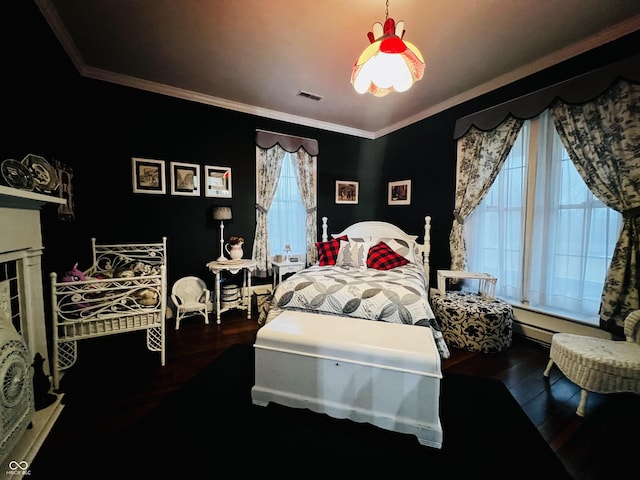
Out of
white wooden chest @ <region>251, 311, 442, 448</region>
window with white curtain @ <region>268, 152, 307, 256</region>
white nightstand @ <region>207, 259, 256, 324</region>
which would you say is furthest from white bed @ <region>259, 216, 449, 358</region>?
window with white curtain @ <region>268, 152, 307, 256</region>

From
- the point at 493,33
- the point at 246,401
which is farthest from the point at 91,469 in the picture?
the point at 493,33

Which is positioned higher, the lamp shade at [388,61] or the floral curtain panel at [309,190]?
the lamp shade at [388,61]

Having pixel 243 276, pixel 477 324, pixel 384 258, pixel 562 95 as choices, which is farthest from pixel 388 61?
pixel 243 276

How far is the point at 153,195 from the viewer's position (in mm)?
3291

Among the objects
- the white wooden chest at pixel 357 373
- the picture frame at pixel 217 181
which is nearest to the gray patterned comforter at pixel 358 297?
the white wooden chest at pixel 357 373

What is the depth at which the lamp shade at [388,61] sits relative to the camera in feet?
5.34

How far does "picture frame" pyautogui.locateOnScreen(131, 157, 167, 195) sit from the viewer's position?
10.4 feet

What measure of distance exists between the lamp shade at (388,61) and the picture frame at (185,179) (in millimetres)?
2544

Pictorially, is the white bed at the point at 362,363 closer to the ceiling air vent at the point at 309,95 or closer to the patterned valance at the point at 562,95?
the patterned valance at the point at 562,95

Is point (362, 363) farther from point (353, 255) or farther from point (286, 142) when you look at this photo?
point (286, 142)

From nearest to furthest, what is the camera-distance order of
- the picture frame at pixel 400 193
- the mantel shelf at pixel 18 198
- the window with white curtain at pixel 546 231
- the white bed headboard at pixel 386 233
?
the mantel shelf at pixel 18 198 < the window with white curtain at pixel 546 231 < the white bed headboard at pixel 386 233 < the picture frame at pixel 400 193

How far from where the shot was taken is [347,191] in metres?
4.69

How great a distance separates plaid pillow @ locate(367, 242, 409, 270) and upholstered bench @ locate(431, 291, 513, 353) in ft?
2.55

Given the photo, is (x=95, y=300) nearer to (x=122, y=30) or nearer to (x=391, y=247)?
(x=122, y=30)
